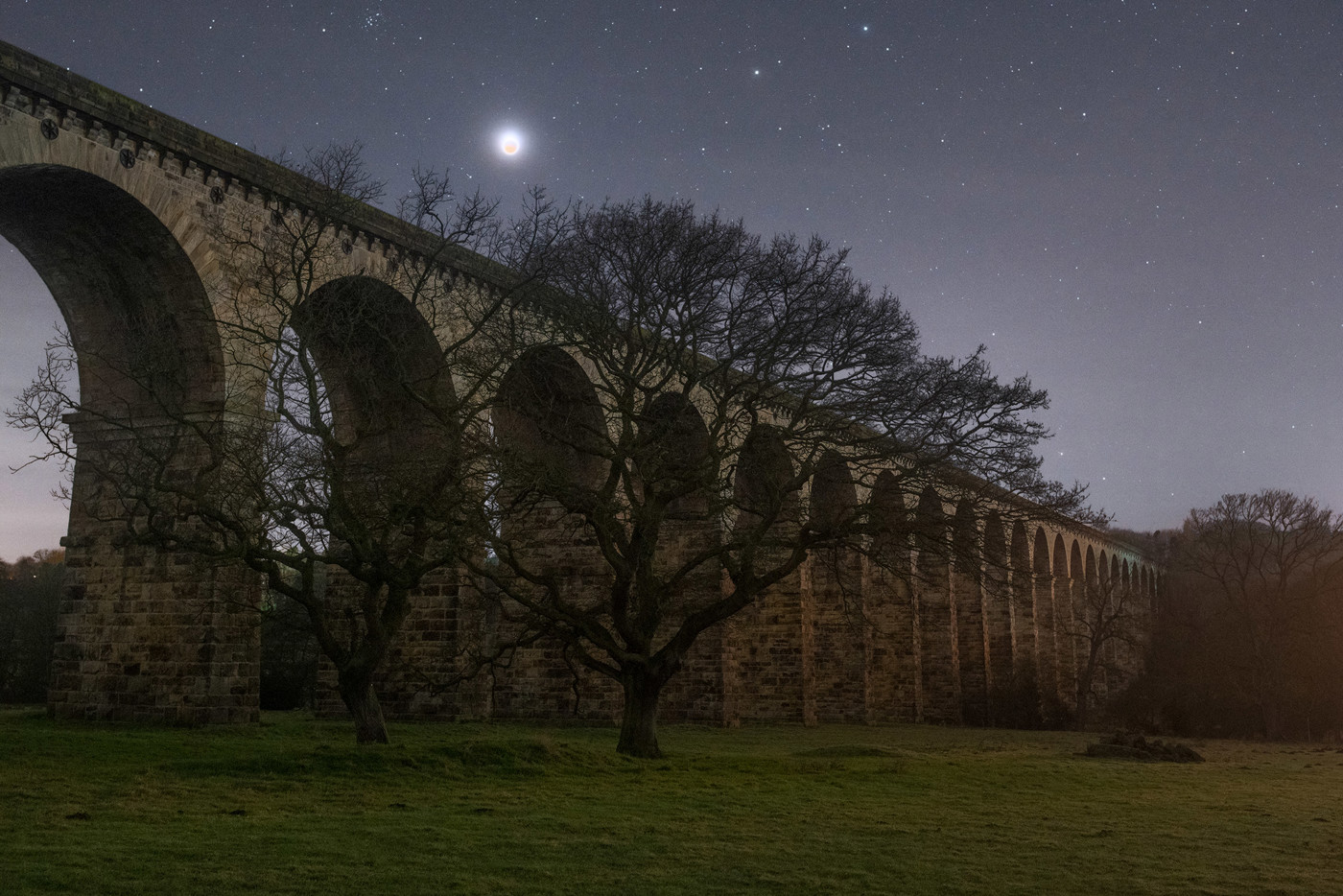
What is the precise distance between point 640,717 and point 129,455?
801 cm

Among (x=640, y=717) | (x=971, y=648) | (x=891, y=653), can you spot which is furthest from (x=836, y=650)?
(x=640, y=717)

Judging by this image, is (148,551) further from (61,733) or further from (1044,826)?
(1044,826)

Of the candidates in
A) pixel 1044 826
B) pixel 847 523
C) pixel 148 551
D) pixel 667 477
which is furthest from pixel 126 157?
pixel 1044 826

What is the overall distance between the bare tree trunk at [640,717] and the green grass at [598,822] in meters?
0.70

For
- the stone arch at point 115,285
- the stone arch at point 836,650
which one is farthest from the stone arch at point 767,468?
the stone arch at point 836,650

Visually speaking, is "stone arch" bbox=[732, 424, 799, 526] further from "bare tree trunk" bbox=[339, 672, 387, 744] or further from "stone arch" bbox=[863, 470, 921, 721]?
"stone arch" bbox=[863, 470, 921, 721]

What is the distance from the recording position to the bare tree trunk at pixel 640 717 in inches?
608

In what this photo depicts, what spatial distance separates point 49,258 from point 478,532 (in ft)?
27.2

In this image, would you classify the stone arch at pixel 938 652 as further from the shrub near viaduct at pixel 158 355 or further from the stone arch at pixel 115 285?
the stone arch at pixel 115 285

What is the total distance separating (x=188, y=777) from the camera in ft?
35.6

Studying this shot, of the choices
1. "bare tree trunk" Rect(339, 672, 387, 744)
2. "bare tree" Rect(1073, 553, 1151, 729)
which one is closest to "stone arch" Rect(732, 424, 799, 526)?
"bare tree trunk" Rect(339, 672, 387, 744)

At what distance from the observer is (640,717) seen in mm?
15531

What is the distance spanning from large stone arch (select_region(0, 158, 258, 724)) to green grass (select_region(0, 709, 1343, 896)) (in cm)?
97

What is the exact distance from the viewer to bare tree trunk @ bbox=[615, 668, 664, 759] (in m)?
15.5
